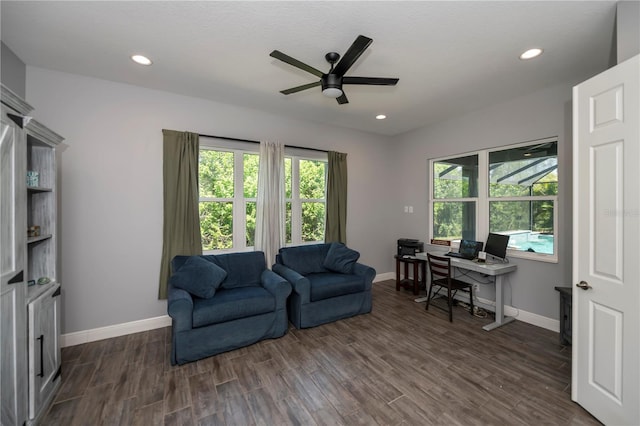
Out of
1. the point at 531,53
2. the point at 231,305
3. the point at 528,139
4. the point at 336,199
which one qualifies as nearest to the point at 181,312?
the point at 231,305

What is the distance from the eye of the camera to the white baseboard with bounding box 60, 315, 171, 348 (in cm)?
272

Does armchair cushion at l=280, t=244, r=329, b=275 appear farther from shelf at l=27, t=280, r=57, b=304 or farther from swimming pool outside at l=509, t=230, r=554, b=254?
swimming pool outside at l=509, t=230, r=554, b=254

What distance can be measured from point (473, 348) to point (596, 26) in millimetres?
2962

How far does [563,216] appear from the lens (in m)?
3.00

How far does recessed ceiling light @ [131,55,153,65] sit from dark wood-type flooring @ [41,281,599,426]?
2.86m

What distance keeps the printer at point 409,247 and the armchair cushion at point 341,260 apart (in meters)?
1.29

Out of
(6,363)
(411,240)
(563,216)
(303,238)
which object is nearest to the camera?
(6,363)

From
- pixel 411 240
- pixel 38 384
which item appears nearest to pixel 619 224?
pixel 411 240

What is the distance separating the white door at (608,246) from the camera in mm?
1551

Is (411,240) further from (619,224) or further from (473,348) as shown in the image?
(619,224)

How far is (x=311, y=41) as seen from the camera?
217 centimetres

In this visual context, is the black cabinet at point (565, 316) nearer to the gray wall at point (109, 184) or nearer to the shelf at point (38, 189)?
the gray wall at point (109, 184)

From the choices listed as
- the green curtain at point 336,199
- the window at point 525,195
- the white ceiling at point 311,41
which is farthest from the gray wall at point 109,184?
the window at point 525,195

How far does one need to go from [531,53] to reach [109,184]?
446cm
